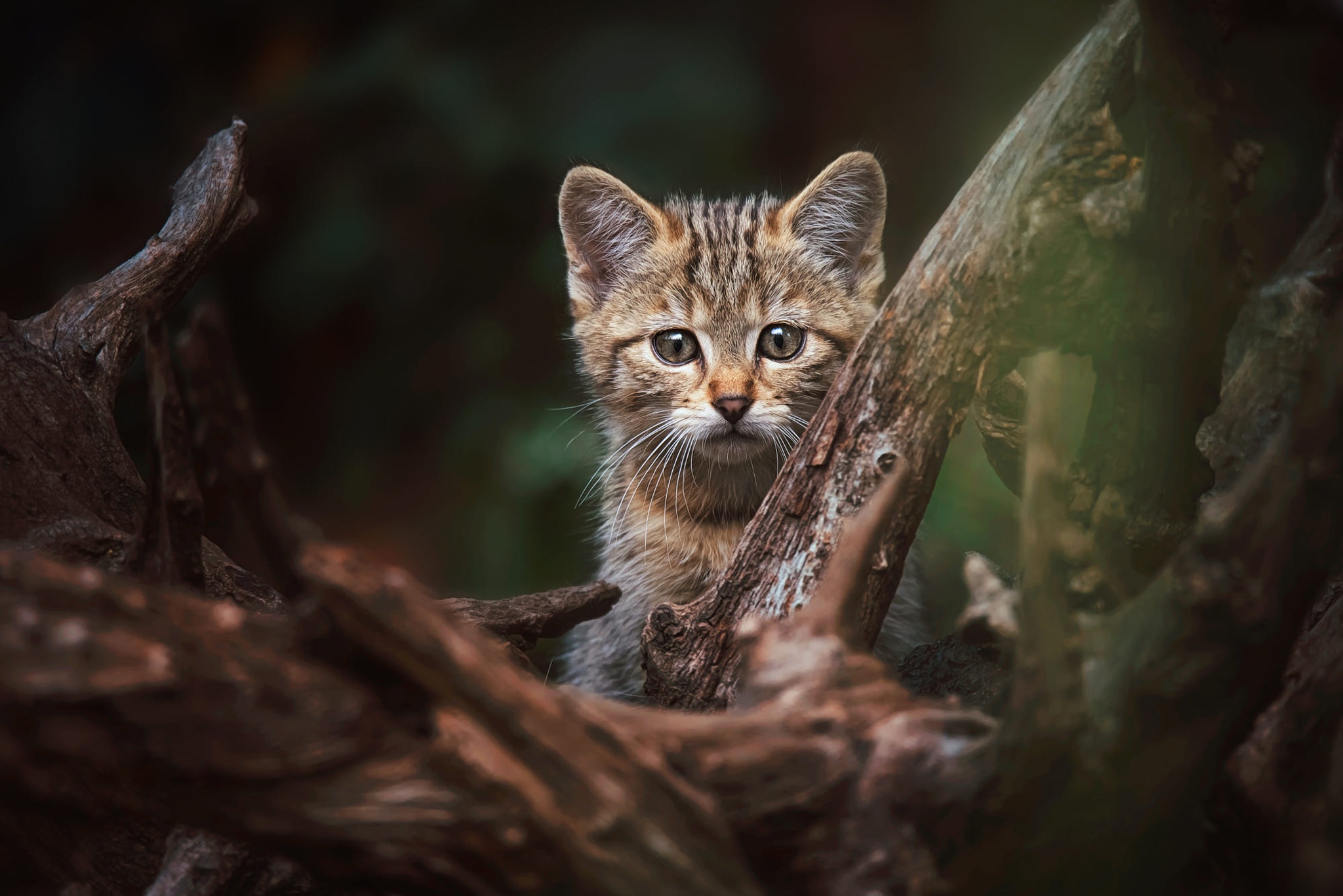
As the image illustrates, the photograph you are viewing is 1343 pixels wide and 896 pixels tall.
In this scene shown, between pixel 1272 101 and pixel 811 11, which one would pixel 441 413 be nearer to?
pixel 811 11

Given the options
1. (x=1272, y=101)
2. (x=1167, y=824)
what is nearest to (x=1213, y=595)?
(x=1167, y=824)

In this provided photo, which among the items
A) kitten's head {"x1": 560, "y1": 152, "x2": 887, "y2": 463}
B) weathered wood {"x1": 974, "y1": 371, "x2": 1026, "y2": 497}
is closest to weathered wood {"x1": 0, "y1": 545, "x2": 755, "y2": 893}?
weathered wood {"x1": 974, "y1": 371, "x2": 1026, "y2": 497}

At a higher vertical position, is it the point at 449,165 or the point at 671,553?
the point at 449,165

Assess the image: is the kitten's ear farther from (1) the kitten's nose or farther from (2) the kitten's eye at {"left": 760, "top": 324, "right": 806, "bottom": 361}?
(1) the kitten's nose

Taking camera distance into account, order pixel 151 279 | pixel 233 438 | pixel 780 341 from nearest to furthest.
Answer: pixel 233 438 → pixel 151 279 → pixel 780 341

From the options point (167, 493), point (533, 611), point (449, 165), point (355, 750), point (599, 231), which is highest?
point (449, 165)

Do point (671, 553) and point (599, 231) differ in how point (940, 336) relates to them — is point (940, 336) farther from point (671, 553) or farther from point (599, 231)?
point (599, 231)

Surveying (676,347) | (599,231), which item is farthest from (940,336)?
(599,231)
